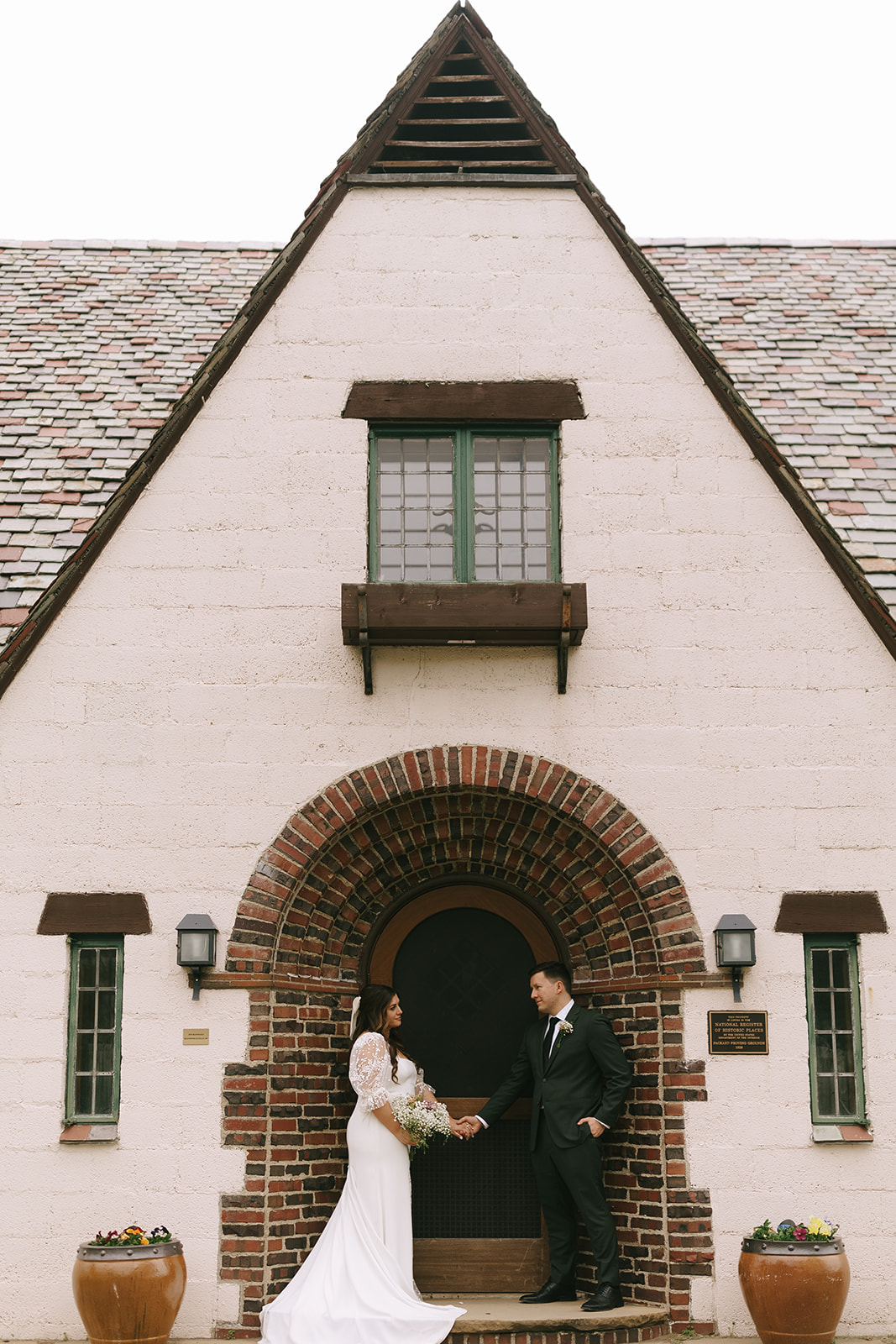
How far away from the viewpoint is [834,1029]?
8.23m

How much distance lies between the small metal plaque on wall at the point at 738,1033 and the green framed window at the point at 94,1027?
3.66 m

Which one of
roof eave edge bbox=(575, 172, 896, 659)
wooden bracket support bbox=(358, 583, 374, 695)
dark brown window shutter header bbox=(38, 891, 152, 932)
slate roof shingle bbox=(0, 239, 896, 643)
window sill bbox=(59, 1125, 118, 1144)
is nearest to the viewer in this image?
window sill bbox=(59, 1125, 118, 1144)

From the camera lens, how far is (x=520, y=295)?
9180 mm

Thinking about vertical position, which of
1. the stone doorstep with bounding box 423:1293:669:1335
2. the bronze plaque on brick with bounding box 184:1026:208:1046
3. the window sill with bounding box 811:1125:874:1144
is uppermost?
the bronze plaque on brick with bounding box 184:1026:208:1046

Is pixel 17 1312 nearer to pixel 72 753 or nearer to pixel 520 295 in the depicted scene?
pixel 72 753

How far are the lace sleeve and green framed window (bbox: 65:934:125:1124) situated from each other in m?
1.50

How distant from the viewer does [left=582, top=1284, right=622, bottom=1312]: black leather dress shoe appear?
7746mm

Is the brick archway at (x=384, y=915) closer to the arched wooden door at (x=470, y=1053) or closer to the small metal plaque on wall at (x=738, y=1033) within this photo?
the small metal plaque on wall at (x=738, y=1033)

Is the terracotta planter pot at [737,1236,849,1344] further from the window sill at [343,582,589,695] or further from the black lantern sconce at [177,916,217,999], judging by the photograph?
the window sill at [343,582,589,695]

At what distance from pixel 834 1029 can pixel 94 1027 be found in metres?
4.59

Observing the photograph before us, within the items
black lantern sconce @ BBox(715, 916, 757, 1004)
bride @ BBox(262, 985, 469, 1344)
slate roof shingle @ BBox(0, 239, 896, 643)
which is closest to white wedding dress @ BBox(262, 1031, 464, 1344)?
bride @ BBox(262, 985, 469, 1344)

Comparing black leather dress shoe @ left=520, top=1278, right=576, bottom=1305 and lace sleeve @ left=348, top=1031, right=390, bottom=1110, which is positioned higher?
lace sleeve @ left=348, top=1031, right=390, bottom=1110

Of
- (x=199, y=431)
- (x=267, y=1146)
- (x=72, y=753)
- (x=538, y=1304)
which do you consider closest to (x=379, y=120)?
A: (x=199, y=431)

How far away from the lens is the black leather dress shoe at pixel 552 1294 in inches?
318
